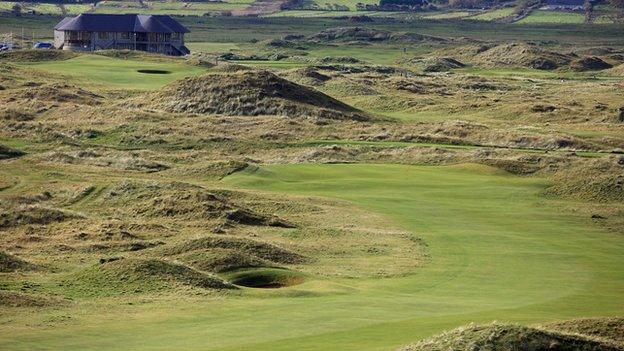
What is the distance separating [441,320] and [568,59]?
12129 cm

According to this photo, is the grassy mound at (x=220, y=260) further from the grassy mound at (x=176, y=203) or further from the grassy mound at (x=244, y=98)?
the grassy mound at (x=244, y=98)

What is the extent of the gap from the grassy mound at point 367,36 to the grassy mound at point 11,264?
148m

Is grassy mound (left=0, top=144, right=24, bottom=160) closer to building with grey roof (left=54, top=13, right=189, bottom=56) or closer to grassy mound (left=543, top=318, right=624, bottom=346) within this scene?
grassy mound (left=543, top=318, right=624, bottom=346)

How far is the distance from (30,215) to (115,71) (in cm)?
6070

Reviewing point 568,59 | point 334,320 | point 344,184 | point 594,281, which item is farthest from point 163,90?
point 568,59

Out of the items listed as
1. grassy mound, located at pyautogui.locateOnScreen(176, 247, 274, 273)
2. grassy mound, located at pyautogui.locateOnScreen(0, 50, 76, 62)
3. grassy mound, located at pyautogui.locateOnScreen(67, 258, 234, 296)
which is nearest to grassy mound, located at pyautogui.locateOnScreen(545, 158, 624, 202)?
grassy mound, located at pyautogui.locateOnScreen(176, 247, 274, 273)

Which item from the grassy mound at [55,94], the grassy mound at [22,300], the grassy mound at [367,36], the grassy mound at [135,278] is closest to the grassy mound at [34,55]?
the grassy mound at [55,94]

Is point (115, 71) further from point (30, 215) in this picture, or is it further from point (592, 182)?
point (30, 215)

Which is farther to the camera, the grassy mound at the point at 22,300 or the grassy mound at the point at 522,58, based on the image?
the grassy mound at the point at 522,58

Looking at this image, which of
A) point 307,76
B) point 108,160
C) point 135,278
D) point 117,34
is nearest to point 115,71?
point 307,76

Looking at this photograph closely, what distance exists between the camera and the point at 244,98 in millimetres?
86500

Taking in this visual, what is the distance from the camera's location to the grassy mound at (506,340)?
25000 millimetres

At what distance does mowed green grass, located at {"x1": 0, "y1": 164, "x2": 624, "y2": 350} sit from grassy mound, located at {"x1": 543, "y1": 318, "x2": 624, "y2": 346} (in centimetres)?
331

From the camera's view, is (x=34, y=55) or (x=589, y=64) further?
(x=589, y=64)
